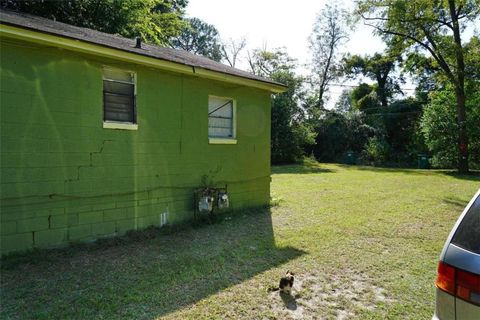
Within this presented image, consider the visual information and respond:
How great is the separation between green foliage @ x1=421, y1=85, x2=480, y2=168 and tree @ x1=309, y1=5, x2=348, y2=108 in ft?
43.7

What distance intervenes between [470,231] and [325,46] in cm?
3109

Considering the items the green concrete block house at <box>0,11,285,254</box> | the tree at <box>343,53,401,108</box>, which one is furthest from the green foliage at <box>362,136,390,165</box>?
the green concrete block house at <box>0,11,285,254</box>

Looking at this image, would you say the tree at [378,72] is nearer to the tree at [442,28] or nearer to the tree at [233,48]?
the tree at [233,48]

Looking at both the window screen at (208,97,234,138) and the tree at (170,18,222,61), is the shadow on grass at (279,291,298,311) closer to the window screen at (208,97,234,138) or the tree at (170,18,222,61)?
the window screen at (208,97,234,138)

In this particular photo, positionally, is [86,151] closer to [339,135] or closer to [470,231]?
[470,231]

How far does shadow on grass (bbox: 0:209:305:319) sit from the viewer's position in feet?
10.1

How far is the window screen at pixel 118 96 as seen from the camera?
5180 millimetres

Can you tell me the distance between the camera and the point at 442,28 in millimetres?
15680

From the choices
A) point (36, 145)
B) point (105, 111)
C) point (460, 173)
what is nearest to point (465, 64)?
point (460, 173)

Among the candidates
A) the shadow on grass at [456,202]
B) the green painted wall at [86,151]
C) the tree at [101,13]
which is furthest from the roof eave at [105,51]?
the tree at [101,13]

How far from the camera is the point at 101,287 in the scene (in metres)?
3.50

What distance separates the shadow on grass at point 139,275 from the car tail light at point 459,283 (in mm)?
2245

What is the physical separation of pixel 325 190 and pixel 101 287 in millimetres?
8197

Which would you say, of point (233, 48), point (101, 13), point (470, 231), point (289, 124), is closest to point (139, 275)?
point (470, 231)
